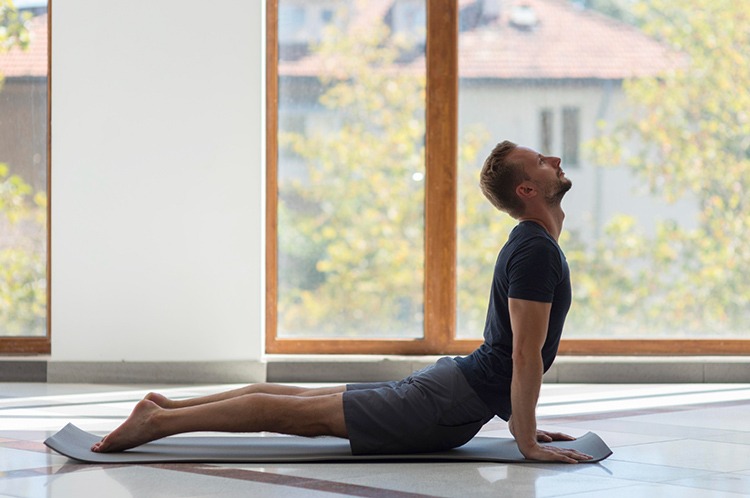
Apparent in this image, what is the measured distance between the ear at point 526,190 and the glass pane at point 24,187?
13.0 ft

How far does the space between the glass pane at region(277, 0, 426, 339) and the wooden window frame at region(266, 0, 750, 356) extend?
57 millimetres

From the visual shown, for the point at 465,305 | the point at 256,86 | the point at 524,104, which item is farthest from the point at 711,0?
the point at 256,86

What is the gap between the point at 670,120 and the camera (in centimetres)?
693

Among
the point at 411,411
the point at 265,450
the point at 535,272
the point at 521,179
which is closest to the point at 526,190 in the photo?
the point at 521,179

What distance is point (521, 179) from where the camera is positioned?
11.5 ft

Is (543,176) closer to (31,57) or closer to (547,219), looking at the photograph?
(547,219)

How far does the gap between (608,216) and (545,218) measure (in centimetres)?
346

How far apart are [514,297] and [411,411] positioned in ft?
1.52

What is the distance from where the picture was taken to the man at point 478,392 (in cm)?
333

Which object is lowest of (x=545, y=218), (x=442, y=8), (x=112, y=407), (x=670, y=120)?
(x=112, y=407)

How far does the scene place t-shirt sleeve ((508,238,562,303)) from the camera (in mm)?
3330

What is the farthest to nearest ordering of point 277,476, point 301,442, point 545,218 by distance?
point 301,442
point 545,218
point 277,476

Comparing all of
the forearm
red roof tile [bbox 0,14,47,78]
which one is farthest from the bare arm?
red roof tile [bbox 0,14,47,78]

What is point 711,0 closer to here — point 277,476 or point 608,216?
point 608,216
